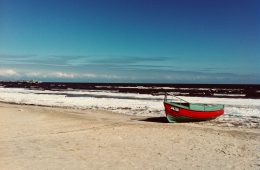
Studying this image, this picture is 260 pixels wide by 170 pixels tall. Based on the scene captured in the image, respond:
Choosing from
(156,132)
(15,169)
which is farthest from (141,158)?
(156,132)

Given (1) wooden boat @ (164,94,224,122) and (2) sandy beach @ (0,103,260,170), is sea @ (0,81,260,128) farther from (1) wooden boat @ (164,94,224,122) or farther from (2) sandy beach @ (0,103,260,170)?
(2) sandy beach @ (0,103,260,170)

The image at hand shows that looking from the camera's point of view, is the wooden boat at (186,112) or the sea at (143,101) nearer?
the wooden boat at (186,112)

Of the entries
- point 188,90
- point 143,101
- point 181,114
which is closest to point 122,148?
point 181,114

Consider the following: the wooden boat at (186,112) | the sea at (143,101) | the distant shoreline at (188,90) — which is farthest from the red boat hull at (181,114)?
the distant shoreline at (188,90)

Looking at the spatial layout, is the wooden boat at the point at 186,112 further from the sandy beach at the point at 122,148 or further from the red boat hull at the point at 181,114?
the sandy beach at the point at 122,148

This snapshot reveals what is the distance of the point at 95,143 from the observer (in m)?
12.5

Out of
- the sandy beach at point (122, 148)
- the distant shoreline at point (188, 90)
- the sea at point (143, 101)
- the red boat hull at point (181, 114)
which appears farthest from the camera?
the distant shoreline at point (188, 90)

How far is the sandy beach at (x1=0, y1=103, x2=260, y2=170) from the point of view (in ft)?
31.2

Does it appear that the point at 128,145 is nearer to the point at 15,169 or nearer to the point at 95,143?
the point at 95,143

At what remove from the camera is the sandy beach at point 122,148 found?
952cm

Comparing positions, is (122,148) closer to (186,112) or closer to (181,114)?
(181,114)

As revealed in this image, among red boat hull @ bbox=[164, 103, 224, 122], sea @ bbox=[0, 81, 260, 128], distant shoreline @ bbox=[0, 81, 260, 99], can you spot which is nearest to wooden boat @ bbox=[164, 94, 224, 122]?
red boat hull @ bbox=[164, 103, 224, 122]

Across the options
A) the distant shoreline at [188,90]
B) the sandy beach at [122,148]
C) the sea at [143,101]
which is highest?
the distant shoreline at [188,90]

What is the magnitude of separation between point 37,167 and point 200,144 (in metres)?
6.57
